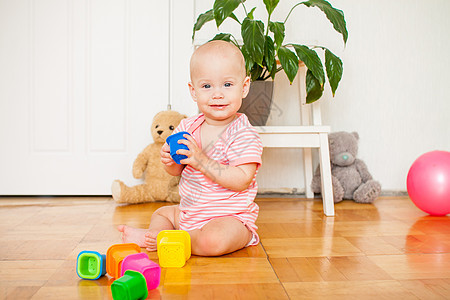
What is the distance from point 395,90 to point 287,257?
1255 millimetres

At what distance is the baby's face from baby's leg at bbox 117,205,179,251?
0.32 meters

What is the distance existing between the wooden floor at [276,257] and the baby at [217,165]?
0.06m

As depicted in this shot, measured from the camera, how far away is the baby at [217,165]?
3.42 feet

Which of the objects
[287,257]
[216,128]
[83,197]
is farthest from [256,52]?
[83,197]

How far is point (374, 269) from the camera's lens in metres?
0.93

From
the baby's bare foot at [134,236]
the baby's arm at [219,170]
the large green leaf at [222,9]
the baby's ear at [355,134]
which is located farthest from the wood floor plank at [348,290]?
the baby's ear at [355,134]

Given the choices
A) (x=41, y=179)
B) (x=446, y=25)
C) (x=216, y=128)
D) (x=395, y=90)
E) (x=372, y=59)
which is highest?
(x=446, y=25)

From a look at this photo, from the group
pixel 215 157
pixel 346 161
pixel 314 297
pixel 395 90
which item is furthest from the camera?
pixel 395 90

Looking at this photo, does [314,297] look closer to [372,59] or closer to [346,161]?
[346,161]

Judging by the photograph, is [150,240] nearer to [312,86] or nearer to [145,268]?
[145,268]

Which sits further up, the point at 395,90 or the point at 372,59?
the point at 372,59

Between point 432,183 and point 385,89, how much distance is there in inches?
24.6

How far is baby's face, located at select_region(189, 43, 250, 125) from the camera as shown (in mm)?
1069

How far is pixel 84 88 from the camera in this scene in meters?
1.88
